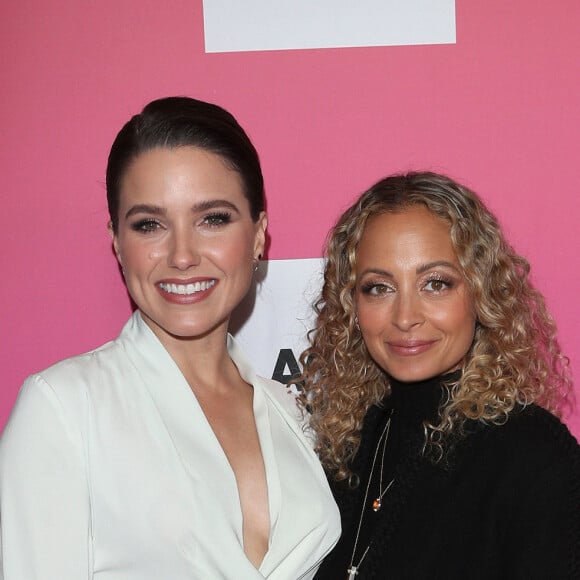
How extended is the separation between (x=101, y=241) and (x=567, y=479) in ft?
4.26

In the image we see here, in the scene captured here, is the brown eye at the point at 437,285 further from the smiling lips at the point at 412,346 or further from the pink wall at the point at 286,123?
the pink wall at the point at 286,123

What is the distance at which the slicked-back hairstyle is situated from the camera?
177 centimetres

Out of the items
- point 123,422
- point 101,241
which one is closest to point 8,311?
point 101,241

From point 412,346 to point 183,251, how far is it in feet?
1.70

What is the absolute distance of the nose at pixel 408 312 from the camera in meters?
1.78

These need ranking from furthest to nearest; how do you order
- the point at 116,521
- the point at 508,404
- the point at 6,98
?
1. the point at 6,98
2. the point at 508,404
3. the point at 116,521

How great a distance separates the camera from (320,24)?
225 centimetres

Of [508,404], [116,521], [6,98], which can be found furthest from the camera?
[6,98]

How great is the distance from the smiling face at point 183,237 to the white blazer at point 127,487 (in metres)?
0.10

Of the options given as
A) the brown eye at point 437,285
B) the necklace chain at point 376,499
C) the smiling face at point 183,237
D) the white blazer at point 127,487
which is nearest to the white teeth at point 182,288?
the smiling face at point 183,237

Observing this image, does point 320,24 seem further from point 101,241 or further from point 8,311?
point 8,311

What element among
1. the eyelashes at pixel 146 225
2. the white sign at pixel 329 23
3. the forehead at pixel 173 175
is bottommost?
the eyelashes at pixel 146 225

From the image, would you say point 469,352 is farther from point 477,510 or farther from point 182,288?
point 182,288

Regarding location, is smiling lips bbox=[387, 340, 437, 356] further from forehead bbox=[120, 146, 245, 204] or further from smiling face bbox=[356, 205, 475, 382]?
forehead bbox=[120, 146, 245, 204]
